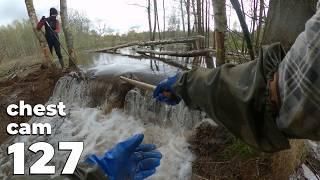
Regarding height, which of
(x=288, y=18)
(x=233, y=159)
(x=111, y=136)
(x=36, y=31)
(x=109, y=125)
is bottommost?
(x=111, y=136)

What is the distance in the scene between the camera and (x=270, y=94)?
3.80 feet

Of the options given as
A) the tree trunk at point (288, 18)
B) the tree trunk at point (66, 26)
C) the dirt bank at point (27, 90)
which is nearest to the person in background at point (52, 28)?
the tree trunk at point (66, 26)

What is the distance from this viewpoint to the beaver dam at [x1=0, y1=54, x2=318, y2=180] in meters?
4.06

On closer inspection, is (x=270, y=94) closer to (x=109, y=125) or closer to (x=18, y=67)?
(x=109, y=125)

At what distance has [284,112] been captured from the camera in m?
1.09

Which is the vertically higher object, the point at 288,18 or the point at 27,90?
the point at 288,18

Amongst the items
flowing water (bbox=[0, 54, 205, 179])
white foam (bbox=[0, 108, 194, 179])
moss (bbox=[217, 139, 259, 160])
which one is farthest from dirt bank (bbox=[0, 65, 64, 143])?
moss (bbox=[217, 139, 259, 160])

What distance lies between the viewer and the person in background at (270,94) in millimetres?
996

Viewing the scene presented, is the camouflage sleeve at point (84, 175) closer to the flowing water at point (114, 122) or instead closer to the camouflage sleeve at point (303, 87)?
the camouflage sleeve at point (303, 87)

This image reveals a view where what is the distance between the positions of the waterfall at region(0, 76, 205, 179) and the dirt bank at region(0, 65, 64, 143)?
0.34 m

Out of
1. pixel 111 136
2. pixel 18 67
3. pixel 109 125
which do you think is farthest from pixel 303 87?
pixel 18 67

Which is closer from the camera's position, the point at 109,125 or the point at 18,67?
the point at 109,125

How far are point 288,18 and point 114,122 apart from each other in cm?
408

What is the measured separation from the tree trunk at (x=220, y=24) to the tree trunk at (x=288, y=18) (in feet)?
5.81
